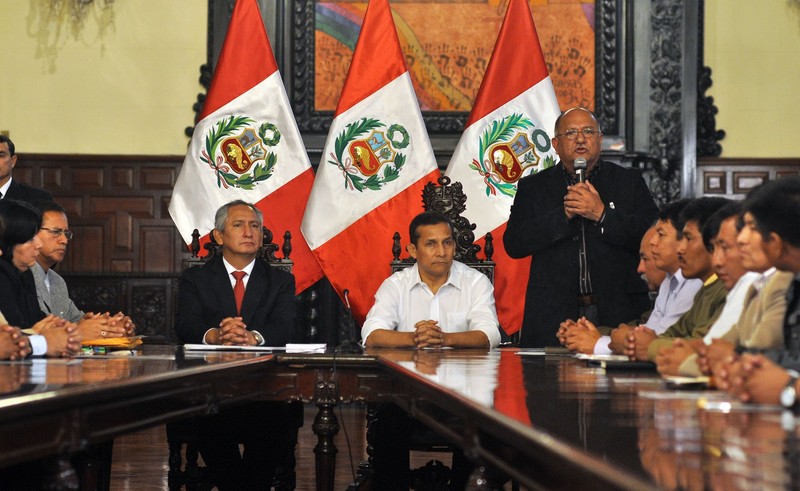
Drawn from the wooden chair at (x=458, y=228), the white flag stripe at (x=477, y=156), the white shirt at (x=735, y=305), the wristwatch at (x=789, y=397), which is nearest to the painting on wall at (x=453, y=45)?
the white flag stripe at (x=477, y=156)

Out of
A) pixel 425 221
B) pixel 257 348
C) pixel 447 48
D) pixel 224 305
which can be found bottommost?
pixel 257 348

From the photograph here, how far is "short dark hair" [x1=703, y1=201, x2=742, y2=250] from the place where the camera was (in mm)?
2428

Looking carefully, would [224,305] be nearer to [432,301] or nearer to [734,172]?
[432,301]

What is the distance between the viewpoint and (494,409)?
1.40 m

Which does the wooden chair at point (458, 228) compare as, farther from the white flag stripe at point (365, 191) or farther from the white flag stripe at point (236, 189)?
the white flag stripe at point (236, 189)

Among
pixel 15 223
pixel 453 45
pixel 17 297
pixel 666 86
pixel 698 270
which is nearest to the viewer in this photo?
pixel 698 270

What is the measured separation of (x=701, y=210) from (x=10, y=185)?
3.47 metres

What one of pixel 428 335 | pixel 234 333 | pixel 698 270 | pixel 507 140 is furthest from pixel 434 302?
pixel 507 140

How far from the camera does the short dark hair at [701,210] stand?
2861mm

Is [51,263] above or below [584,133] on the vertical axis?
below

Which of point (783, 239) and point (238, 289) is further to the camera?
point (238, 289)

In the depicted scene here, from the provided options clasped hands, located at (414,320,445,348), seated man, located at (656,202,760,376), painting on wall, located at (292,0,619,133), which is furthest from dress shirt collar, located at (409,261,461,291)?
painting on wall, located at (292,0,619,133)

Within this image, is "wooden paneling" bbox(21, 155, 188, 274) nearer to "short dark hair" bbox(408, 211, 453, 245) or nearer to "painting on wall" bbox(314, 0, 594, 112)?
"painting on wall" bbox(314, 0, 594, 112)

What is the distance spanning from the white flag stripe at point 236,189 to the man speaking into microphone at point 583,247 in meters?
1.79
